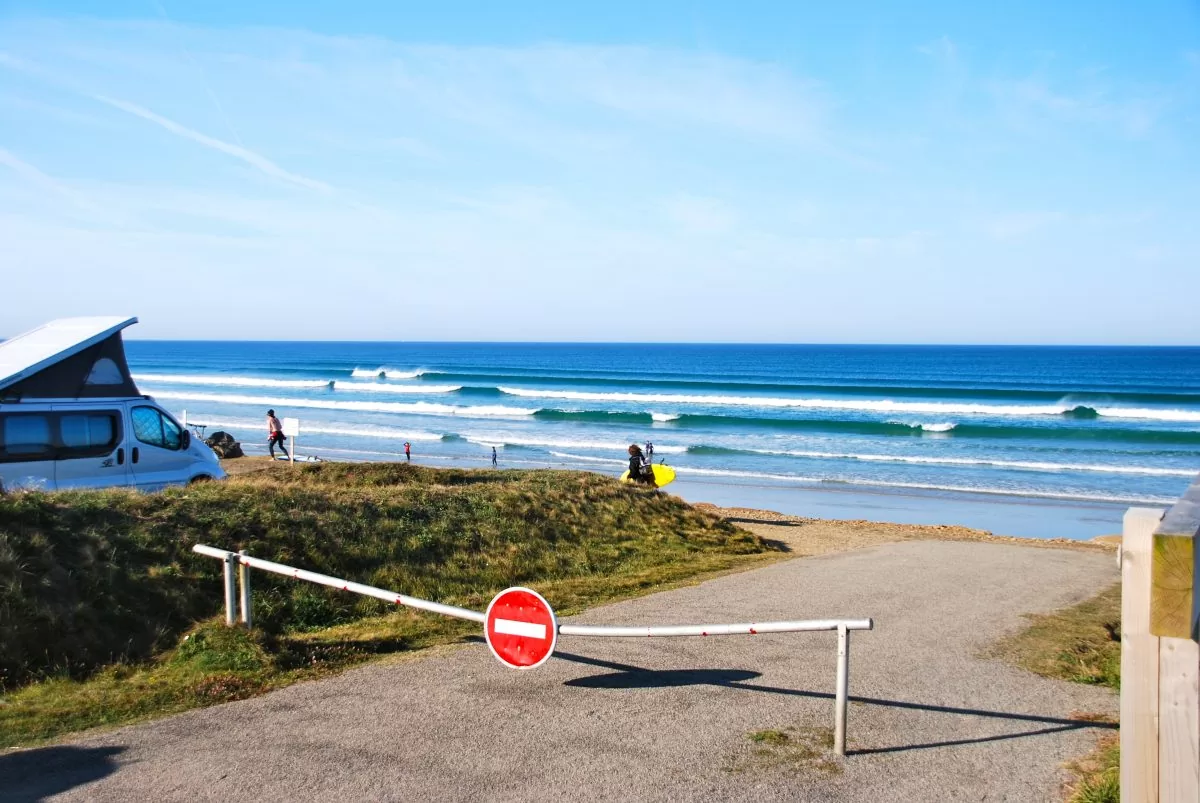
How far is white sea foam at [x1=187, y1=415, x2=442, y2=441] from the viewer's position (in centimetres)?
4162

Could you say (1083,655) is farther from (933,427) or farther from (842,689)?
(933,427)

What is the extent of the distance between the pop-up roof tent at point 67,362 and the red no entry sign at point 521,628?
836 centimetres

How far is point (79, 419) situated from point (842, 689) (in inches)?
412

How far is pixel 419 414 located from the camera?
168ft

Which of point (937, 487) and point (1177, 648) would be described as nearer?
point (1177, 648)

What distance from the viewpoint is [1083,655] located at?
7.79 metres

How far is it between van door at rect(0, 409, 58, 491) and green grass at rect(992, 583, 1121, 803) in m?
10.6

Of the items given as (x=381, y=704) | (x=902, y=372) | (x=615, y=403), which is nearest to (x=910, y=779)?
(x=381, y=704)

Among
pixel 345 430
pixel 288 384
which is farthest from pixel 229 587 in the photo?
pixel 288 384

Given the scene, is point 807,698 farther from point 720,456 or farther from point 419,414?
point 419,414

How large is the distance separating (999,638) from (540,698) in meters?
4.41

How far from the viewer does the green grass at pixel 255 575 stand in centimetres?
661

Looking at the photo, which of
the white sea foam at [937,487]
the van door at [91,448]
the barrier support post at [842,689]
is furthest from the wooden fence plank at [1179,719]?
the white sea foam at [937,487]

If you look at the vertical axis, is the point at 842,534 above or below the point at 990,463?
above
